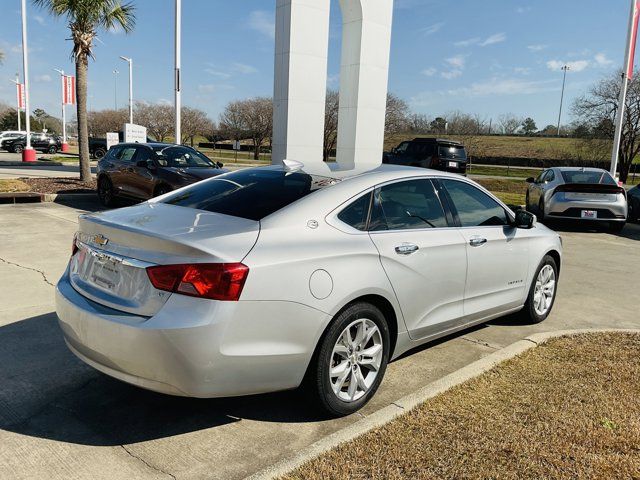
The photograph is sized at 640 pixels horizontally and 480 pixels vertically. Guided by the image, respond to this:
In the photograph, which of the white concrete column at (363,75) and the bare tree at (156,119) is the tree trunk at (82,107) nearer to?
the white concrete column at (363,75)

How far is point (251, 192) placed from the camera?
12.3ft

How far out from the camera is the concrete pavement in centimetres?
289

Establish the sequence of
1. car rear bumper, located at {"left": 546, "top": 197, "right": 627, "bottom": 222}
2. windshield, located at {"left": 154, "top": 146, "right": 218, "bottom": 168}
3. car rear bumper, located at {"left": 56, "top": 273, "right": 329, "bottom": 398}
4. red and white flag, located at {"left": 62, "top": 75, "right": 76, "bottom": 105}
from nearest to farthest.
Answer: car rear bumper, located at {"left": 56, "top": 273, "right": 329, "bottom": 398} < windshield, located at {"left": 154, "top": 146, "right": 218, "bottom": 168} < car rear bumper, located at {"left": 546, "top": 197, "right": 627, "bottom": 222} < red and white flag, located at {"left": 62, "top": 75, "right": 76, "bottom": 105}

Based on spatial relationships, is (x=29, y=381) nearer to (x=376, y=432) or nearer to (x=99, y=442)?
(x=99, y=442)

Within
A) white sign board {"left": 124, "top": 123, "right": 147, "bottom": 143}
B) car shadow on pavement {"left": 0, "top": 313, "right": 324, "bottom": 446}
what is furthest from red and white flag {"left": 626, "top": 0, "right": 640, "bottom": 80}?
car shadow on pavement {"left": 0, "top": 313, "right": 324, "bottom": 446}

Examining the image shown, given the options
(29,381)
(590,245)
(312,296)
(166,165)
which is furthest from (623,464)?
(166,165)

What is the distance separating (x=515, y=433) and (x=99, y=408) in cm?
257

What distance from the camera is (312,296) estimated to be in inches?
121

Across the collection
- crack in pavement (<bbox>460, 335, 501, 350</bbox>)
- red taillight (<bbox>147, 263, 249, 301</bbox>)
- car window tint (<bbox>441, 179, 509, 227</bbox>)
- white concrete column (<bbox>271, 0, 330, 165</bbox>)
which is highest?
white concrete column (<bbox>271, 0, 330, 165</bbox>)

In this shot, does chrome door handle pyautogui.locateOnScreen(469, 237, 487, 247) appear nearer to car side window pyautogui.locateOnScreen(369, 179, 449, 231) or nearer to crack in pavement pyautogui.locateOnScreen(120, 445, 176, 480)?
car side window pyautogui.locateOnScreen(369, 179, 449, 231)

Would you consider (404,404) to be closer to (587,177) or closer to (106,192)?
(587,177)

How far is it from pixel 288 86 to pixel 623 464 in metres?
11.9

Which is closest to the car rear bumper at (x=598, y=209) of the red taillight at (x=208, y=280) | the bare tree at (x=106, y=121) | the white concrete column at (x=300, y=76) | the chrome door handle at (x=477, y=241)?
the white concrete column at (x=300, y=76)

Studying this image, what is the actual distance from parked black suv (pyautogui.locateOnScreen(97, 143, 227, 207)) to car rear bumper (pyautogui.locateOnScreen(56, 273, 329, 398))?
820 centimetres
